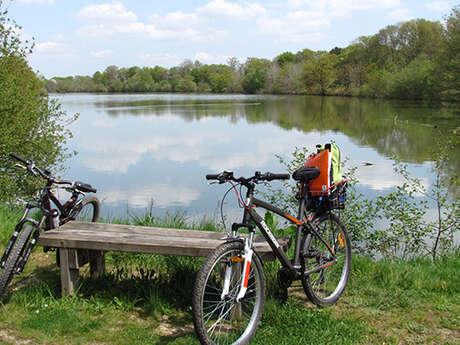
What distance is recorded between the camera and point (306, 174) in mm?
3461

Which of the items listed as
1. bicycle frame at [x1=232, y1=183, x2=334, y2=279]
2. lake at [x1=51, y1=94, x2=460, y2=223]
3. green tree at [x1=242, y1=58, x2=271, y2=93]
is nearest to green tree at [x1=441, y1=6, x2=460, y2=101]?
lake at [x1=51, y1=94, x2=460, y2=223]

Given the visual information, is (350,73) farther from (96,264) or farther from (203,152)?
(96,264)

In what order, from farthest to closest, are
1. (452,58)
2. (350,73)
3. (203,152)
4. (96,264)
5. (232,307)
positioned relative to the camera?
1. (350,73)
2. (452,58)
3. (203,152)
4. (96,264)
5. (232,307)

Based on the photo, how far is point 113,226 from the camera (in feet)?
13.1

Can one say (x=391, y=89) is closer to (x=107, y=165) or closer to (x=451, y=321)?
(x=107, y=165)

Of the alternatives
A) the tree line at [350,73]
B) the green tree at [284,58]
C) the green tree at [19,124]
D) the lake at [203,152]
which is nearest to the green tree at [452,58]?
the tree line at [350,73]

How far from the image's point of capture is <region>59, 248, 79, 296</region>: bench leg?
11.8 feet

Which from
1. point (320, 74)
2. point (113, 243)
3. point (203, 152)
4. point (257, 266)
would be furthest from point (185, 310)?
point (320, 74)

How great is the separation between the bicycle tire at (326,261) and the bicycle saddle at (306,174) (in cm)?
44

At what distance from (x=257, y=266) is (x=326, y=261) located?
1.00 metres

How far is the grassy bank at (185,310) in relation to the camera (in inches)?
124

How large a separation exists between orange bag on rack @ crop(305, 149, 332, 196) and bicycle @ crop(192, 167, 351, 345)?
58 millimetres

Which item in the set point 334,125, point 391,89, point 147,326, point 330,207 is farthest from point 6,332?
point 391,89

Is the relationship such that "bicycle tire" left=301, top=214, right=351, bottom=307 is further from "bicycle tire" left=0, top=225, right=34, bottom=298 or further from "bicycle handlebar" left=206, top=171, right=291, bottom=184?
"bicycle tire" left=0, top=225, right=34, bottom=298
